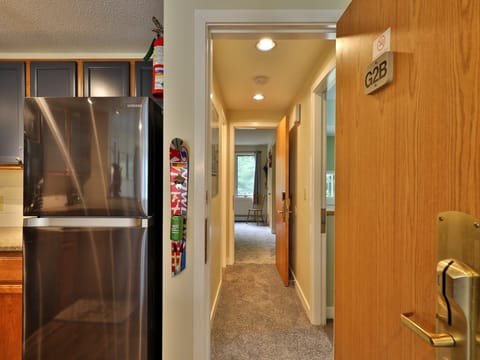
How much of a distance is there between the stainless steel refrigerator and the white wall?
0.12m

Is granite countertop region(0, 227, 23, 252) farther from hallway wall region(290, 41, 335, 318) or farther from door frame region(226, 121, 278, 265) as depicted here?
door frame region(226, 121, 278, 265)

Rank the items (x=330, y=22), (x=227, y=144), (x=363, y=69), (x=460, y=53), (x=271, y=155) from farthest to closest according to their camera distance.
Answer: (x=271, y=155) → (x=227, y=144) → (x=330, y=22) → (x=363, y=69) → (x=460, y=53)

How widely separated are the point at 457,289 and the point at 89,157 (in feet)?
4.64

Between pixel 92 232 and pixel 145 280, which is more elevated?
pixel 92 232

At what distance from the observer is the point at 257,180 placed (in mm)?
7637

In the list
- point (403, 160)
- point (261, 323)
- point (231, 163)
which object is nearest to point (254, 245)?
point (231, 163)

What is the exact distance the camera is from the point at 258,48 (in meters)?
1.83

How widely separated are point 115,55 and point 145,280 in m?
1.61

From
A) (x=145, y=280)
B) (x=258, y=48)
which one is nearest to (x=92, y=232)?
(x=145, y=280)

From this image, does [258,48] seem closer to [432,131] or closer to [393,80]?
[393,80]

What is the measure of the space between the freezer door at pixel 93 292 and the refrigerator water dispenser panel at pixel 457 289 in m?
1.11

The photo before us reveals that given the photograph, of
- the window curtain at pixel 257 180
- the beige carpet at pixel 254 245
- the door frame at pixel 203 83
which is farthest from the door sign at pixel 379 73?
the window curtain at pixel 257 180

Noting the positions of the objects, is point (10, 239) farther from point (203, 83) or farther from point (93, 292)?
point (203, 83)

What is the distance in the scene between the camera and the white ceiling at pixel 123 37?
1.34m
